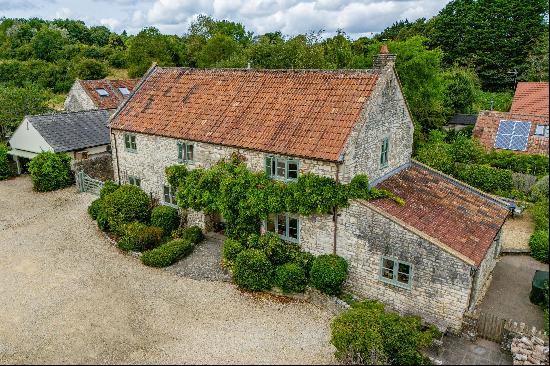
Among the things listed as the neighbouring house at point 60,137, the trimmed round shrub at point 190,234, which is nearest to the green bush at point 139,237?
the trimmed round shrub at point 190,234

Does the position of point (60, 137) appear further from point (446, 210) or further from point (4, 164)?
point (446, 210)

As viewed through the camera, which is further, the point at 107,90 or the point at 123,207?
the point at 107,90

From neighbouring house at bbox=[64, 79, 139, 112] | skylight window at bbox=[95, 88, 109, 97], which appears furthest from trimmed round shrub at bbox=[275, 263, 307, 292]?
skylight window at bbox=[95, 88, 109, 97]

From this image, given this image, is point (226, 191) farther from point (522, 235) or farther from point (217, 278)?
point (522, 235)

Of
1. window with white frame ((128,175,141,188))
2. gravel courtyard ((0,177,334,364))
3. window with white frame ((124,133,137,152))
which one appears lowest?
gravel courtyard ((0,177,334,364))

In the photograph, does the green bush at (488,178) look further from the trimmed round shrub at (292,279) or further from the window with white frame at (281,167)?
the trimmed round shrub at (292,279)

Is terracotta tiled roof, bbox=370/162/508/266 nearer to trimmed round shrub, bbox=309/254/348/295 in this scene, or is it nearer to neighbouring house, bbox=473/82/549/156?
Answer: trimmed round shrub, bbox=309/254/348/295

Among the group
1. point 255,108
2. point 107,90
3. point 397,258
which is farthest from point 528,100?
→ point 107,90
